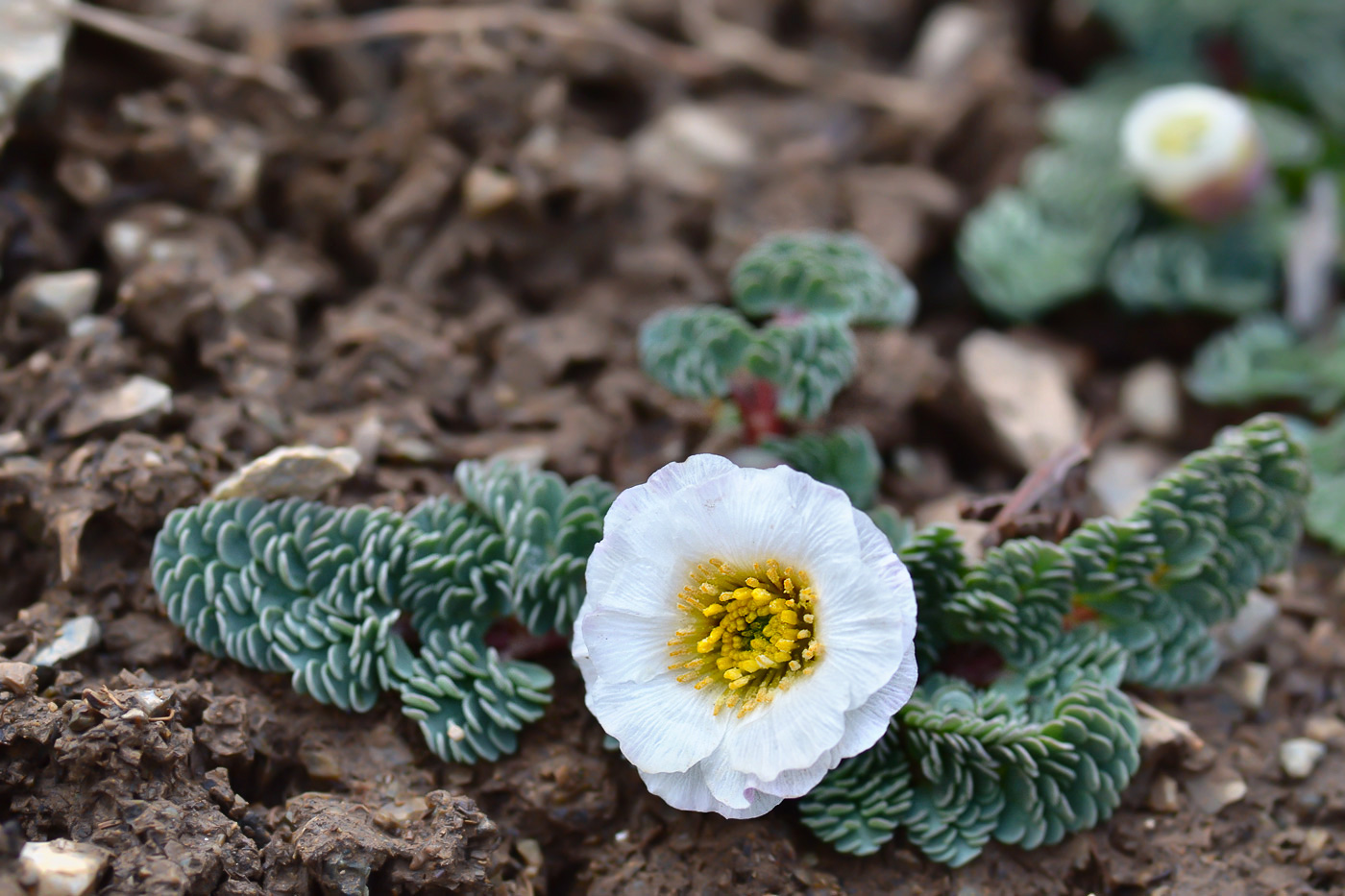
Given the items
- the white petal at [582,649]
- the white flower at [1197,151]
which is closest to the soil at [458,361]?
the white petal at [582,649]

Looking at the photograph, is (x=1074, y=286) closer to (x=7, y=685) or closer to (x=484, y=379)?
(x=484, y=379)

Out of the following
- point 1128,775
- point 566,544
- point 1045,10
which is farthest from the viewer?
point 1045,10

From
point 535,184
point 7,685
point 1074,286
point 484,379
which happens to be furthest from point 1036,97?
point 7,685

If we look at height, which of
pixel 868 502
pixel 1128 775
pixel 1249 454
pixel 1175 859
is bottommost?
pixel 1175 859

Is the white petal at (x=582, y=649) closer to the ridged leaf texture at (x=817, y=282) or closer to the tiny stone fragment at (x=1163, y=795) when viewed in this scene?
the ridged leaf texture at (x=817, y=282)

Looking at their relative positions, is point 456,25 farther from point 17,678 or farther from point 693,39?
point 17,678
